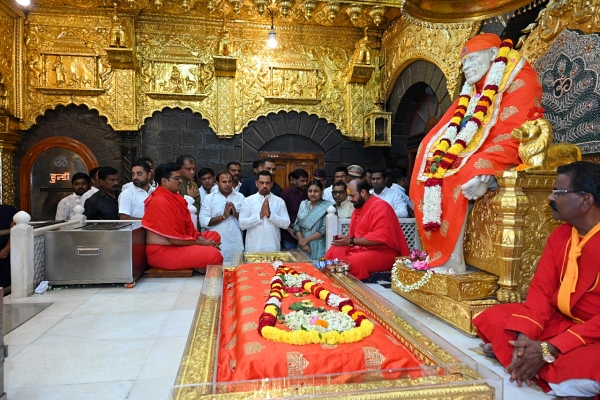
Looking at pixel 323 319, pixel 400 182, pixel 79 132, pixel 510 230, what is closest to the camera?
pixel 323 319

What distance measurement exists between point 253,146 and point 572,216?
247 inches

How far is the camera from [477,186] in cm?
305

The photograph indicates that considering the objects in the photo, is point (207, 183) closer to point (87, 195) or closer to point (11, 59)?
point (87, 195)

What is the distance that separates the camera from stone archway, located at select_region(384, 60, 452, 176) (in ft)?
20.8

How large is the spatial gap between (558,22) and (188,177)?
4416mm

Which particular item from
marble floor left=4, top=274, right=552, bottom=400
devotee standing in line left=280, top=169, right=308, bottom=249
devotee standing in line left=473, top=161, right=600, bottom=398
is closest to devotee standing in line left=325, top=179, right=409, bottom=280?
marble floor left=4, top=274, right=552, bottom=400

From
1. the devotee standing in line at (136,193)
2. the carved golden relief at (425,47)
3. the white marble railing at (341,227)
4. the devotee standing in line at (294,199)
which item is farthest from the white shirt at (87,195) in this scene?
the carved golden relief at (425,47)

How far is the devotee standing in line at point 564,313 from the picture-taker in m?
1.99

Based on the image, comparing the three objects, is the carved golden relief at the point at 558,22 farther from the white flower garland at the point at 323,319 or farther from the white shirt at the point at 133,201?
the white shirt at the point at 133,201

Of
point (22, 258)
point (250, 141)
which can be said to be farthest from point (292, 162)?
point (22, 258)

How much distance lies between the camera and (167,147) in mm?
7770

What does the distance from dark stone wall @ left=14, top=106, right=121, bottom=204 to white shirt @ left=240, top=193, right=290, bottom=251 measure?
11.8 ft

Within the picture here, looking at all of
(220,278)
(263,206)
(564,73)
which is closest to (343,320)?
(220,278)

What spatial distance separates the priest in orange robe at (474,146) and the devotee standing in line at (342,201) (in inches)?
69.0
